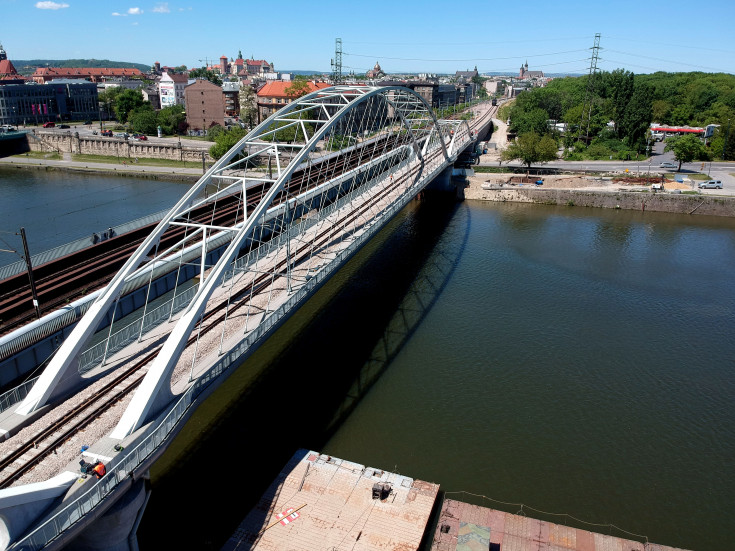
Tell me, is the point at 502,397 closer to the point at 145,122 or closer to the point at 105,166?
the point at 105,166

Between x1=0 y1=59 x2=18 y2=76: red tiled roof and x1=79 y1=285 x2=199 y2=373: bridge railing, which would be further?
x1=0 y1=59 x2=18 y2=76: red tiled roof

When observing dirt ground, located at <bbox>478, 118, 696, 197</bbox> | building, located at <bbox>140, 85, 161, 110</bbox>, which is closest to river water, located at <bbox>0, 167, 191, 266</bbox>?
dirt ground, located at <bbox>478, 118, 696, 197</bbox>

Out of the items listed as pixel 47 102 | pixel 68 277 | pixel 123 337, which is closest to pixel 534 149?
pixel 68 277

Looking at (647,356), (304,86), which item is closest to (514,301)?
(647,356)

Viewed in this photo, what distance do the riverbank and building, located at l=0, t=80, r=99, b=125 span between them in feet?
259

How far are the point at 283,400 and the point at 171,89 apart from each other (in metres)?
101

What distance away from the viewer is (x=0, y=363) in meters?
15.5

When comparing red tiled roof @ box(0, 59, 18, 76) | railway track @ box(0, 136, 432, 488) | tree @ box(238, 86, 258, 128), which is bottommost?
railway track @ box(0, 136, 432, 488)

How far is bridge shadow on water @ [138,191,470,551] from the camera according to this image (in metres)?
15.0

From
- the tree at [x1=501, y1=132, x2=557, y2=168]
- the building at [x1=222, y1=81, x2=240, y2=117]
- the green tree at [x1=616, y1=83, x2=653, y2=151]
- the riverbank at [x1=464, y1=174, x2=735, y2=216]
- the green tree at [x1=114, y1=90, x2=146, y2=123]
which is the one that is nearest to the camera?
the riverbank at [x1=464, y1=174, x2=735, y2=216]

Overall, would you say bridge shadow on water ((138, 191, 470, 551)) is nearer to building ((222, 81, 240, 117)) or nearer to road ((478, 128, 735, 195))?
road ((478, 128, 735, 195))

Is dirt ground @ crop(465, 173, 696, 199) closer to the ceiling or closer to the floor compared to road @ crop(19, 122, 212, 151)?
closer to the floor

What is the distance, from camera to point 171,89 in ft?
342

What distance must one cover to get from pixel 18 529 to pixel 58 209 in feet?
140
